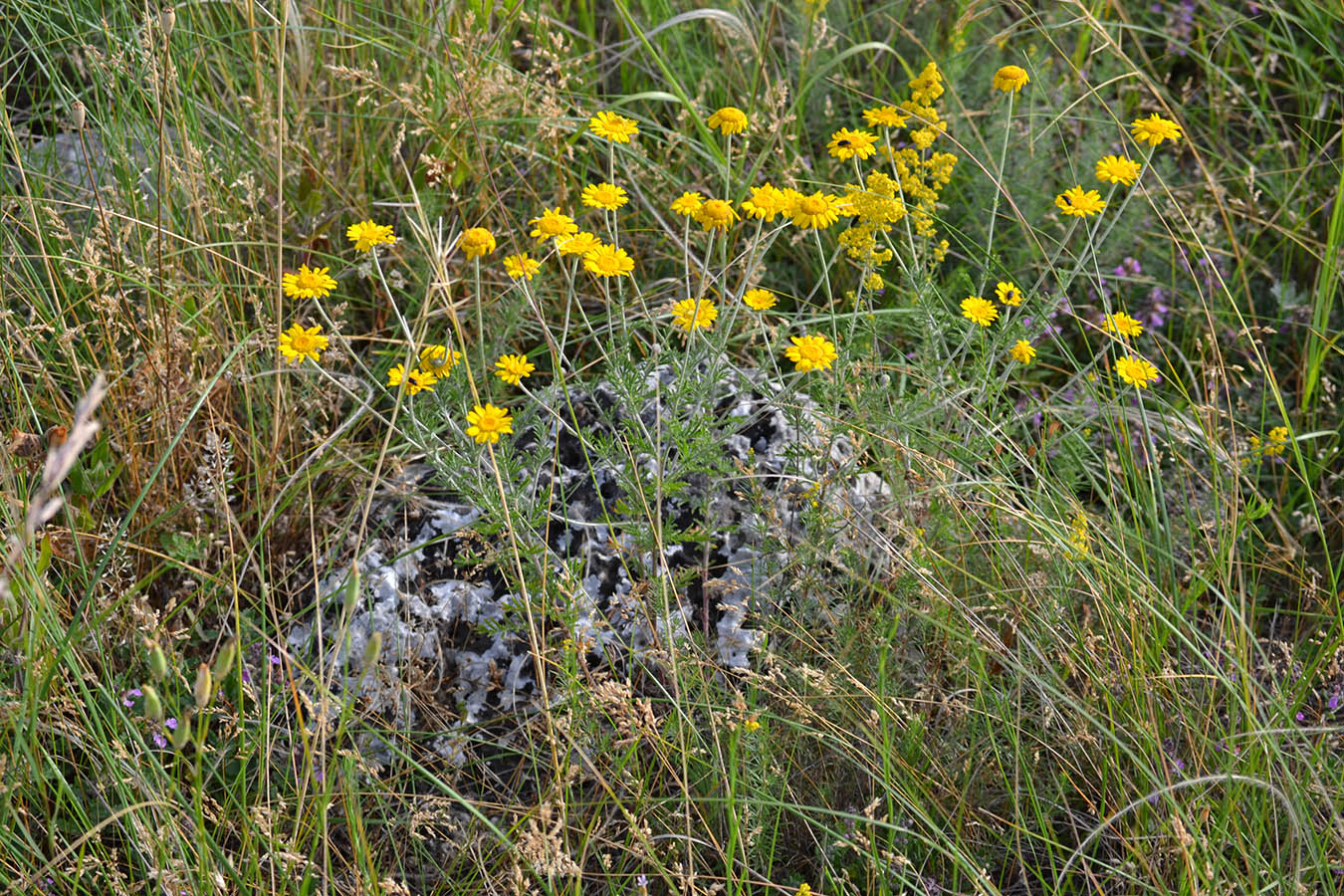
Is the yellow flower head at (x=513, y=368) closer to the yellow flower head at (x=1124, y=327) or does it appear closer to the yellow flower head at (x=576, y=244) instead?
the yellow flower head at (x=576, y=244)

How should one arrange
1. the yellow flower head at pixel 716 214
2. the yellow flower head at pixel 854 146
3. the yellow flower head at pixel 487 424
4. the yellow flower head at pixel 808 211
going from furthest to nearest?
1. the yellow flower head at pixel 854 146
2. the yellow flower head at pixel 808 211
3. the yellow flower head at pixel 716 214
4. the yellow flower head at pixel 487 424

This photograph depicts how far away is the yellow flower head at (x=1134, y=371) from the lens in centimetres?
178

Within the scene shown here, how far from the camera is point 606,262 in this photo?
5.57ft

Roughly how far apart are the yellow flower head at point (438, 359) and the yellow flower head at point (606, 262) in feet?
0.81

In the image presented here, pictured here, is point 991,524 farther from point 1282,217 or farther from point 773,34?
point 773,34

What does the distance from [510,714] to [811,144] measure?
6.18 ft

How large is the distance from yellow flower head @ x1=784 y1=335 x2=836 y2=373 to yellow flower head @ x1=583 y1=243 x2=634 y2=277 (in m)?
0.28

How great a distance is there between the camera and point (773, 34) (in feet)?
10.7

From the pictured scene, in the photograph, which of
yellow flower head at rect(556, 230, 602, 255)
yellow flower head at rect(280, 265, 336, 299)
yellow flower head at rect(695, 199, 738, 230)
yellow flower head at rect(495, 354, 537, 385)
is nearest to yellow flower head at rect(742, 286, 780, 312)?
yellow flower head at rect(695, 199, 738, 230)

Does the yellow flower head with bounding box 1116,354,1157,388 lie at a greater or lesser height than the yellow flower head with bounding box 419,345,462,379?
lesser

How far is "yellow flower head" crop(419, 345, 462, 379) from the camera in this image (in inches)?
62.6

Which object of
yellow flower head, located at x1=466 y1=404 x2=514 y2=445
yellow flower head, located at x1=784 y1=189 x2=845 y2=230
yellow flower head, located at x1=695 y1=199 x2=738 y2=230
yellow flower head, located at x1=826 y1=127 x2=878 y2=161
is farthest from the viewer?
yellow flower head, located at x1=826 y1=127 x2=878 y2=161

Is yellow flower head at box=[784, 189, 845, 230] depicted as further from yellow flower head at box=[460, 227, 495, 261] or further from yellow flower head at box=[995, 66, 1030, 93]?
yellow flower head at box=[460, 227, 495, 261]

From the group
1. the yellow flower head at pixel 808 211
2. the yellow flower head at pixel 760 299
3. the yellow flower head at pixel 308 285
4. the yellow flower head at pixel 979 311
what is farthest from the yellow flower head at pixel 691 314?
the yellow flower head at pixel 308 285
